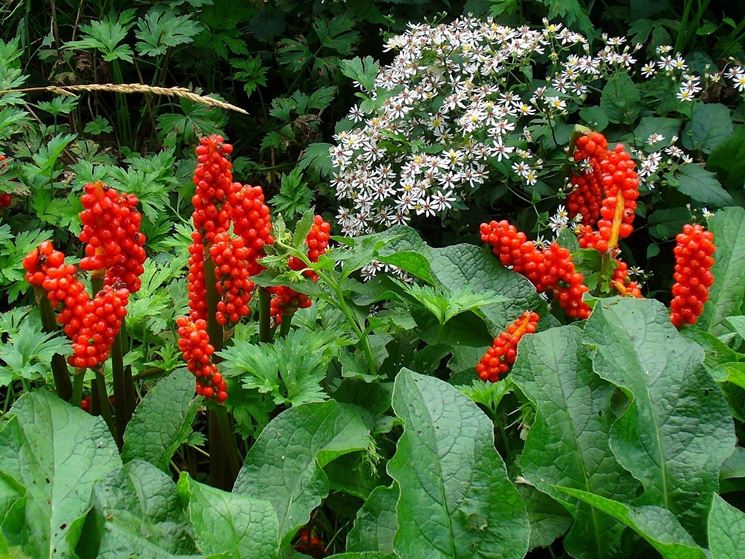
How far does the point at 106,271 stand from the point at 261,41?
8.09ft

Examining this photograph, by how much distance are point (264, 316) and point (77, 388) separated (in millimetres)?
382

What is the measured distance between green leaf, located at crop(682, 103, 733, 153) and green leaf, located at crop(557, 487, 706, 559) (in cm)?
178

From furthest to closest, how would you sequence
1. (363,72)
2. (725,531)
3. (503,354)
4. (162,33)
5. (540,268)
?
(162,33) < (363,72) < (540,268) < (503,354) < (725,531)

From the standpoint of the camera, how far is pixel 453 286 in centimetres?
190

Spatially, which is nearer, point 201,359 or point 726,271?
point 201,359

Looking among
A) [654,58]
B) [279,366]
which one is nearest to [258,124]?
[654,58]

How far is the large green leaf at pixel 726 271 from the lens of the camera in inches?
80.1

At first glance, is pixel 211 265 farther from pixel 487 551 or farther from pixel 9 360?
pixel 487 551

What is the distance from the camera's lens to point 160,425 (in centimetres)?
166

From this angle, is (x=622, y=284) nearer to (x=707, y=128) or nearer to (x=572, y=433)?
(x=572, y=433)

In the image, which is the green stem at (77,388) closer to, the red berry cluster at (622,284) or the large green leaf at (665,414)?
the large green leaf at (665,414)

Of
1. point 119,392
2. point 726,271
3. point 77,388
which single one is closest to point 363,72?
point 726,271

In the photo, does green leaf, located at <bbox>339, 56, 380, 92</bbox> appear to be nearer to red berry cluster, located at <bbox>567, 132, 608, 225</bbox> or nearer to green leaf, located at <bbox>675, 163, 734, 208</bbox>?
red berry cluster, located at <bbox>567, 132, 608, 225</bbox>

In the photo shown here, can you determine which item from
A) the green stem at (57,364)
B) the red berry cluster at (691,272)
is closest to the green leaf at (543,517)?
the red berry cluster at (691,272)
